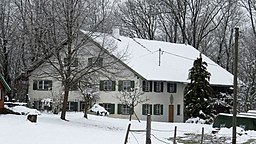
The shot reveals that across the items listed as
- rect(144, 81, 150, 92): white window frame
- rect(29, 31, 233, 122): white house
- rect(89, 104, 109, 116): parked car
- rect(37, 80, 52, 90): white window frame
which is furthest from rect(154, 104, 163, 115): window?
rect(37, 80, 52, 90): white window frame

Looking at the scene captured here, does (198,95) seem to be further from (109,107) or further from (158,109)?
(109,107)

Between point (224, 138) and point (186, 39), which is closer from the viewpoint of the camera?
point (224, 138)

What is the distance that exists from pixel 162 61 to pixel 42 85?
40.3ft

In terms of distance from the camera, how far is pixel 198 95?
43.2 meters

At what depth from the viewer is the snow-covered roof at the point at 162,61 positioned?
47362 millimetres

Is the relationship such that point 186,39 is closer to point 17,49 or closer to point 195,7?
point 195,7

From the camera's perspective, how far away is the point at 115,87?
157 ft

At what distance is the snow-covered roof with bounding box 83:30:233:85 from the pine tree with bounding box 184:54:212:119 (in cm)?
418

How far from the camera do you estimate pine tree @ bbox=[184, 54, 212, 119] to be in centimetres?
4272

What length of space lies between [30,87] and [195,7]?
76.6ft

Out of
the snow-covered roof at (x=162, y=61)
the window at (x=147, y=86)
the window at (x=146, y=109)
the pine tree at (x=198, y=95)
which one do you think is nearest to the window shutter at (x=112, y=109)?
the window at (x=146, y=109)

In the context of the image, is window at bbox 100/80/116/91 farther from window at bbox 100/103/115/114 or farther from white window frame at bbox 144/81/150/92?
white window frame at bbox 144/81/150/92

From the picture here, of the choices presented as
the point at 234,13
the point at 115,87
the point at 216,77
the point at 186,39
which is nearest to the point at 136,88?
the point at 115,87

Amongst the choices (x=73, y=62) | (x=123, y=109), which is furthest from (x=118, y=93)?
(x=73, y=62)
